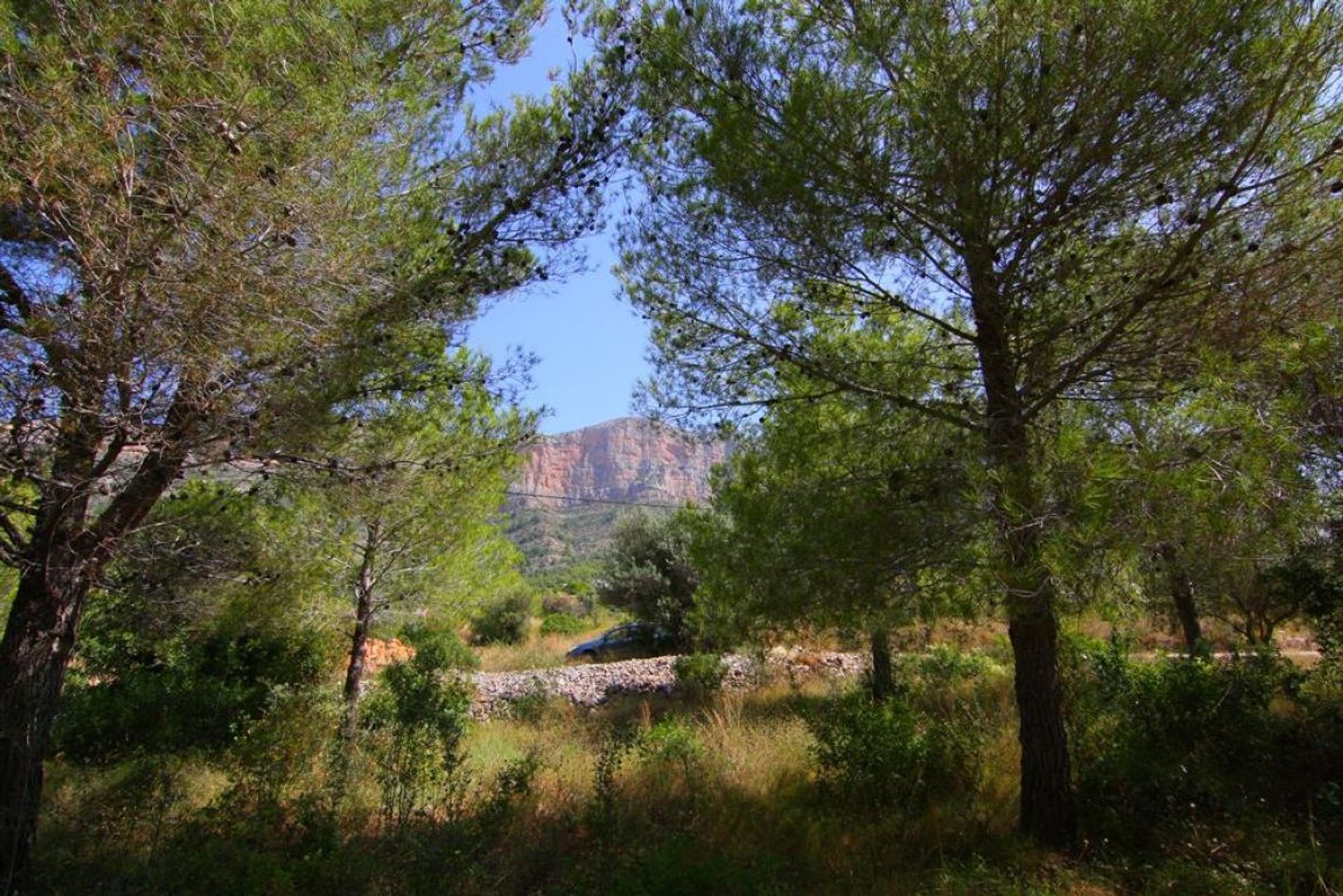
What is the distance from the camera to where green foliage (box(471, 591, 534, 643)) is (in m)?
23.8

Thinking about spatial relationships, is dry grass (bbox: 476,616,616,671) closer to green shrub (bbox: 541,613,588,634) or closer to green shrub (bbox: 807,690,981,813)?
green shrub (bbox: 541,613,588,634)

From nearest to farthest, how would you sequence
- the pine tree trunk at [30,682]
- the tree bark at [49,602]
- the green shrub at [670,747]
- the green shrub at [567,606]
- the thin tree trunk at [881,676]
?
the tree bark at [49,602] < the pine tree trunk at [30,682] < the green shrub at [670,747] < the thin tree trunk at [881,676] < the green shrub at [567,606]

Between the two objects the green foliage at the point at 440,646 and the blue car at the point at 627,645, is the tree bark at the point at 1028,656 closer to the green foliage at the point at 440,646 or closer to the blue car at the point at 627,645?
the green foliage at the point at 440,646

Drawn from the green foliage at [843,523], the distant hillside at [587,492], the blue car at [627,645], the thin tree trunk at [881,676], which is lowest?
the blue car at [627,645]

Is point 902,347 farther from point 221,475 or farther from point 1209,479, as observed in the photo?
point 221,475

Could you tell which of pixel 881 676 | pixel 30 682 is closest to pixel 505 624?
pixel 881 676

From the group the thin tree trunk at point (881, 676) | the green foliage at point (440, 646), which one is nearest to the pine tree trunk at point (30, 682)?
the green foliage at point (440, 646)

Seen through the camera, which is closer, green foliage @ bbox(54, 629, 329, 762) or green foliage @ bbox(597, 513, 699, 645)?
green foliage @ bbox(54, 629, 329, 762)

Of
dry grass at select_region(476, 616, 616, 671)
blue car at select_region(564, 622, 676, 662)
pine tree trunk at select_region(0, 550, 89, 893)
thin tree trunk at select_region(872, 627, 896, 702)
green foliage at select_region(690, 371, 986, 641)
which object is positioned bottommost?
dry grass at select_region(476, 616, 616, 671)

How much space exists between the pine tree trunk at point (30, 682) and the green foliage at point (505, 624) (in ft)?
66.7

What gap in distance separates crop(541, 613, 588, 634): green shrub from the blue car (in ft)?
21.6

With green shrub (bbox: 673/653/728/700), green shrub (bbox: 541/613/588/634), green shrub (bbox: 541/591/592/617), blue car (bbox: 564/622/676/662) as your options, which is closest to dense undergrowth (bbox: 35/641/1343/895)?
green shrub (bbox: 673/653/728/700)

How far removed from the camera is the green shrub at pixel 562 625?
25766 mm

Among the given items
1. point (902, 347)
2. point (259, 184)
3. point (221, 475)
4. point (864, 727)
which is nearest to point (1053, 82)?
point (902, 347)
